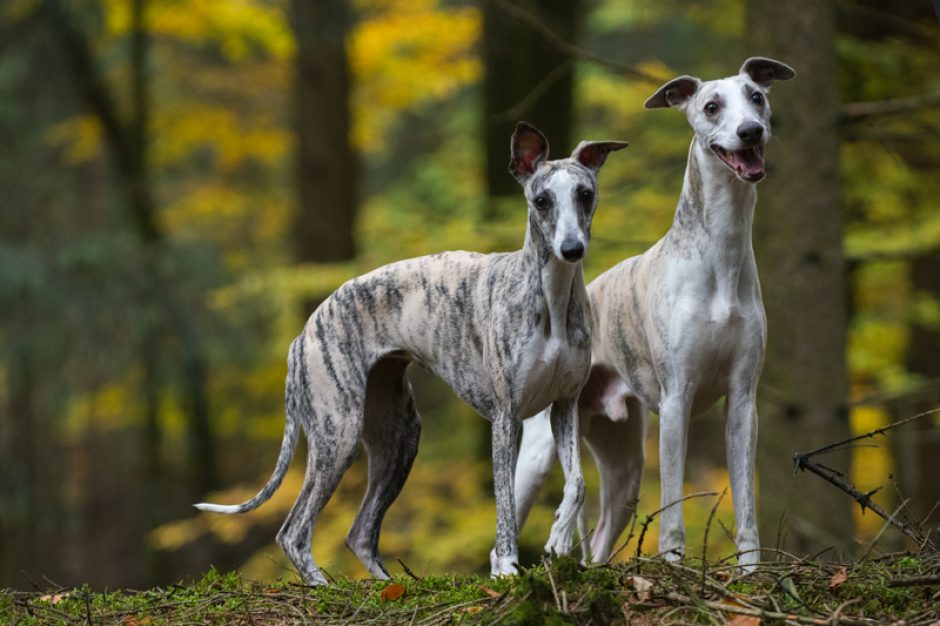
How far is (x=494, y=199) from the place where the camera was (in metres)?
11.5

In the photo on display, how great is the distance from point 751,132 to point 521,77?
288 inches

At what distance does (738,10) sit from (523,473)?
7402mm


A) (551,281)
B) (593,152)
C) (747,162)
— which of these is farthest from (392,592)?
(747,162)

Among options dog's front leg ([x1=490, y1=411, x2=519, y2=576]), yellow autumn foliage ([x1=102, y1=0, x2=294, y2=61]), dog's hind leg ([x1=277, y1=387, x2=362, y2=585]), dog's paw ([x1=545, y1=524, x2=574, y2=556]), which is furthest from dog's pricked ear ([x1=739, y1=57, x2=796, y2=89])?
yellow autumn foliage ([x1=102, y1=0, x2=294, y2=61])

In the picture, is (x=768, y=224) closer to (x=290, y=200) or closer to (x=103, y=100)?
(x=103, y=100)

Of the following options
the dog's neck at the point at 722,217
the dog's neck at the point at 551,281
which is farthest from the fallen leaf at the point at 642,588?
the dog's neck at the point at 722,217

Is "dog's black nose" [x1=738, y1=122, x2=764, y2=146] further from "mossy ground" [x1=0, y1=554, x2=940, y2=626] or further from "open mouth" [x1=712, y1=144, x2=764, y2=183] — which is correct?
"mossy ground" [x1=0, y1=554, x2=940, y2=626]

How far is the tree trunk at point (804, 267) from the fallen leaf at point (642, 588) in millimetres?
4467

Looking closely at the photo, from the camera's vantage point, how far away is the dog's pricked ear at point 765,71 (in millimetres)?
5473

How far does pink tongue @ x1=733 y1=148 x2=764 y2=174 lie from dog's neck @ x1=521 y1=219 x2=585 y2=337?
0.79 meters

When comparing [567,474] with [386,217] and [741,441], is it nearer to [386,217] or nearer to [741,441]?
[741,441]

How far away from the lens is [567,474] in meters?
5.16

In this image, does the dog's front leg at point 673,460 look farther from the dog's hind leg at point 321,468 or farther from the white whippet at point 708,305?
the dog's hind leg at point 321,468

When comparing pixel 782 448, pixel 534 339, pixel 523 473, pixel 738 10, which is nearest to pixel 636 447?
pixel 523 473
